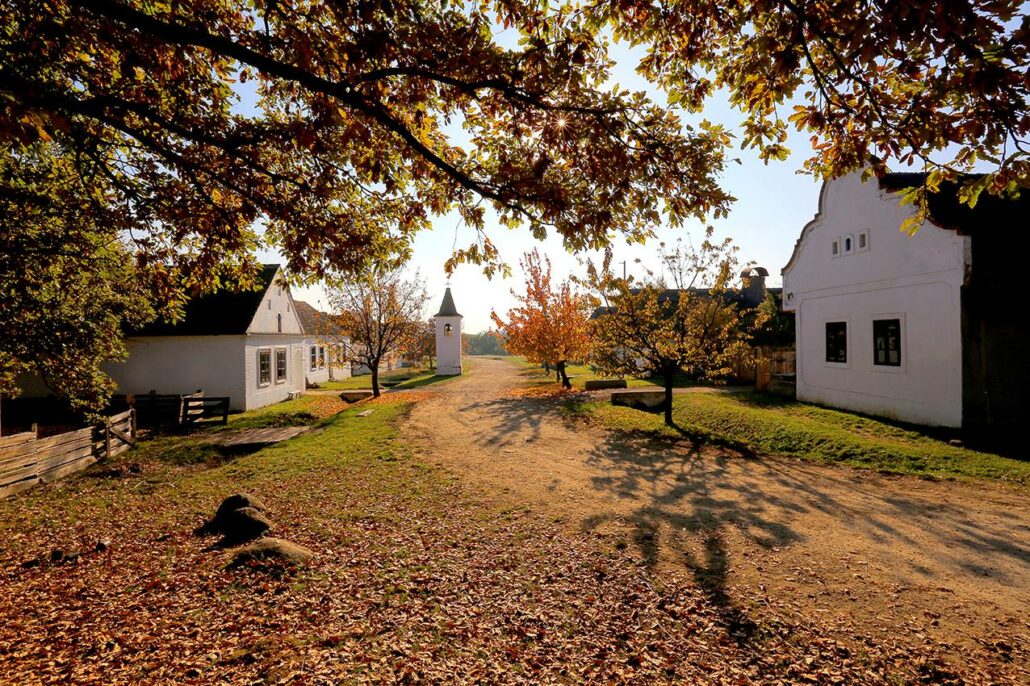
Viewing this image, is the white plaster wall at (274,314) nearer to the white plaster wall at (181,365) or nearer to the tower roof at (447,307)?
the white plaster wall at (181,365)

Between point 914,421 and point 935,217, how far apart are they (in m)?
6.08

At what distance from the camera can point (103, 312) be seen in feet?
34.9

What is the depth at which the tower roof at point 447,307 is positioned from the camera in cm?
3841

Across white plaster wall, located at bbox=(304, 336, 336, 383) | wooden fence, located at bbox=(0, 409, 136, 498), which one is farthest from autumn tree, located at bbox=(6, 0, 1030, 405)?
white plaster wall, located at bbox=(304, 336, 336, 383)

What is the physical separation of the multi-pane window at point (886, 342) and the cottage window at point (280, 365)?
1030 inches

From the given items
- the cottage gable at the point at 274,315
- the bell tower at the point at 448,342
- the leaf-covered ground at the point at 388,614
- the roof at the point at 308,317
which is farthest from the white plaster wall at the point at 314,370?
the leaf-covered ground at the point at 388,614

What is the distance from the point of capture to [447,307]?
3906cm

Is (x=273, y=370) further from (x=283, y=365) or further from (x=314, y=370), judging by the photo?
(x=314, y=370)

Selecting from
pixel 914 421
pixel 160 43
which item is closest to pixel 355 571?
pixel 160 43

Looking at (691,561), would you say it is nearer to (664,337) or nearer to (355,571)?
(355,571)

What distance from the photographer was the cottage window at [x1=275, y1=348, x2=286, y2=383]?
23.0 metres

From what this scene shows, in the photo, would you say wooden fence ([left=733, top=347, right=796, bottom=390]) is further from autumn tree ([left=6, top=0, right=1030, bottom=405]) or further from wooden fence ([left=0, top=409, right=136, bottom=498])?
wooden fence ([left=0, top=409, right=136, bottom=498])

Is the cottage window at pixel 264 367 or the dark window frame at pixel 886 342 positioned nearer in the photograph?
the dark window frame at pixel 886 342

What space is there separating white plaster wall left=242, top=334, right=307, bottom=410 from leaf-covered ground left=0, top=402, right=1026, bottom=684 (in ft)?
42.5
